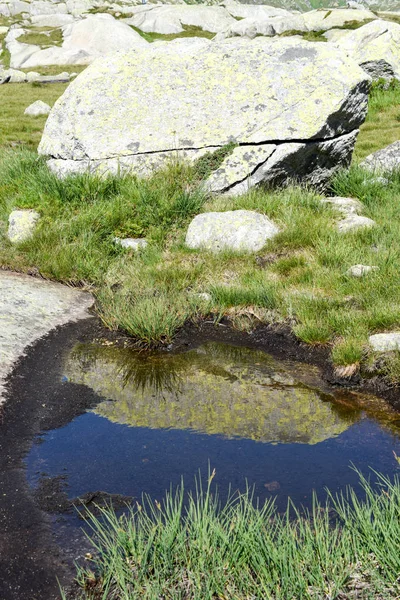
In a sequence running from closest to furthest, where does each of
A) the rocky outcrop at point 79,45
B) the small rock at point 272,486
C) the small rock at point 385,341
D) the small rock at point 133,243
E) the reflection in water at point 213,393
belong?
the small rock at point 272,486, the reflection in water at point 213,393, the small rock at point 385,341, the small rock at point 133,243, the rocky outcrop at point 79,45

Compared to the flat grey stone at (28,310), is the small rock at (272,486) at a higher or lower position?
higher

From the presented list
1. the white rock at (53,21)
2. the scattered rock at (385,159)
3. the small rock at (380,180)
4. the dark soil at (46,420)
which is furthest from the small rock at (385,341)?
the white rock at (53,21)

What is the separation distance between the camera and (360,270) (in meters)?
9.24

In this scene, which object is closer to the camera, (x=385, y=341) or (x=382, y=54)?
(x=385, y=341)

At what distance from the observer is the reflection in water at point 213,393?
618 cm

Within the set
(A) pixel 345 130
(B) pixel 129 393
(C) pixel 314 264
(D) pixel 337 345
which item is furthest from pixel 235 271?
(A) pixel 345 130

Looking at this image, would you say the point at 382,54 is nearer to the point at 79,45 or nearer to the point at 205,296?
the point at 205,296

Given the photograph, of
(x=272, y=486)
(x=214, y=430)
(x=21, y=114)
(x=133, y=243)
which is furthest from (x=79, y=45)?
(x=272, y=486)

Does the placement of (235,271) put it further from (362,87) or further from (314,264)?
(362,87)

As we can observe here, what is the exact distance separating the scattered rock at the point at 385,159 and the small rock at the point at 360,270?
4877 millimetres

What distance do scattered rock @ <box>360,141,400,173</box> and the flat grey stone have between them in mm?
7527

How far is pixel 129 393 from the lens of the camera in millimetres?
6930

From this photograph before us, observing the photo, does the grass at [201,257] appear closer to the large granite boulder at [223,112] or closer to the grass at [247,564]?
the large granite boulder at [223,112]

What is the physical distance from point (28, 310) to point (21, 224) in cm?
287
